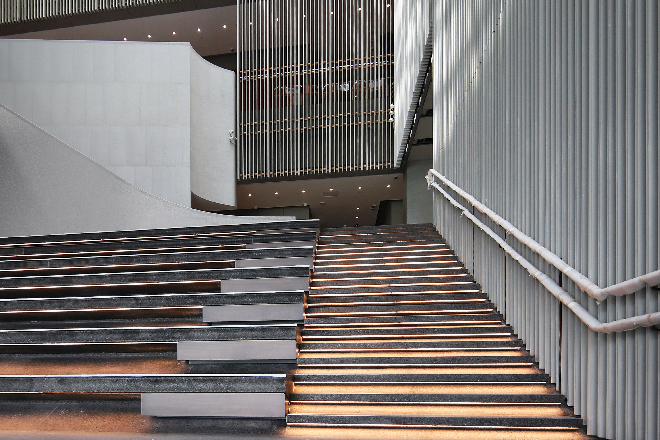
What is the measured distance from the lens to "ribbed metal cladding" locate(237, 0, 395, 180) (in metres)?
12.0

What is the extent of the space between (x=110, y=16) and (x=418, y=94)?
8.95m

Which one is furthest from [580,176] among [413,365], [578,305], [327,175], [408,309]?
[327,175]

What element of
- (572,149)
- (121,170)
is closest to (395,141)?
(121,170)

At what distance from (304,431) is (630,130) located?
2221 mm

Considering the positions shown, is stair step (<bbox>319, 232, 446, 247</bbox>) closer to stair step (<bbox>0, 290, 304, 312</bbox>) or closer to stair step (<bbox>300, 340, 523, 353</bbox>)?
stair step (<bbox>0, 290, 304, 312</bbox>)

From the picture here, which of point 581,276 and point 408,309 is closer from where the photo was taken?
point 581,276

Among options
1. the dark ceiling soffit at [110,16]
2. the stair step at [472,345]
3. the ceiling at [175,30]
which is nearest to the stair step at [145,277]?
the stair step at [472,345]

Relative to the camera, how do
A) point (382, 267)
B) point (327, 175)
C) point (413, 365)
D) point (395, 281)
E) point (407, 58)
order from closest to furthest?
point (413, 365), point (395, 281), point (382, 267), point (407, 58), point (327, 175)

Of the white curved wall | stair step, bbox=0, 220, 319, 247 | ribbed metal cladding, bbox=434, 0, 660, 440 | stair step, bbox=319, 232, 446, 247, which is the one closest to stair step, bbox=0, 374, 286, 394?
ribbed metal cladding, bbox=434, 0, 660, 440

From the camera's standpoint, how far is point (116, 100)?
10430 mm

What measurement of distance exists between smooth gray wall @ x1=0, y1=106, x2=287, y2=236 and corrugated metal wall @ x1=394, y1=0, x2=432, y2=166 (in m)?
4.33

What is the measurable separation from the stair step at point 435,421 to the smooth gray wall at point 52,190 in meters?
5.48

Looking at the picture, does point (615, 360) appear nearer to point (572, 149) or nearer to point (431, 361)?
point (572, 149)

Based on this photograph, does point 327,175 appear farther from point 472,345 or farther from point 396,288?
point 472,345
